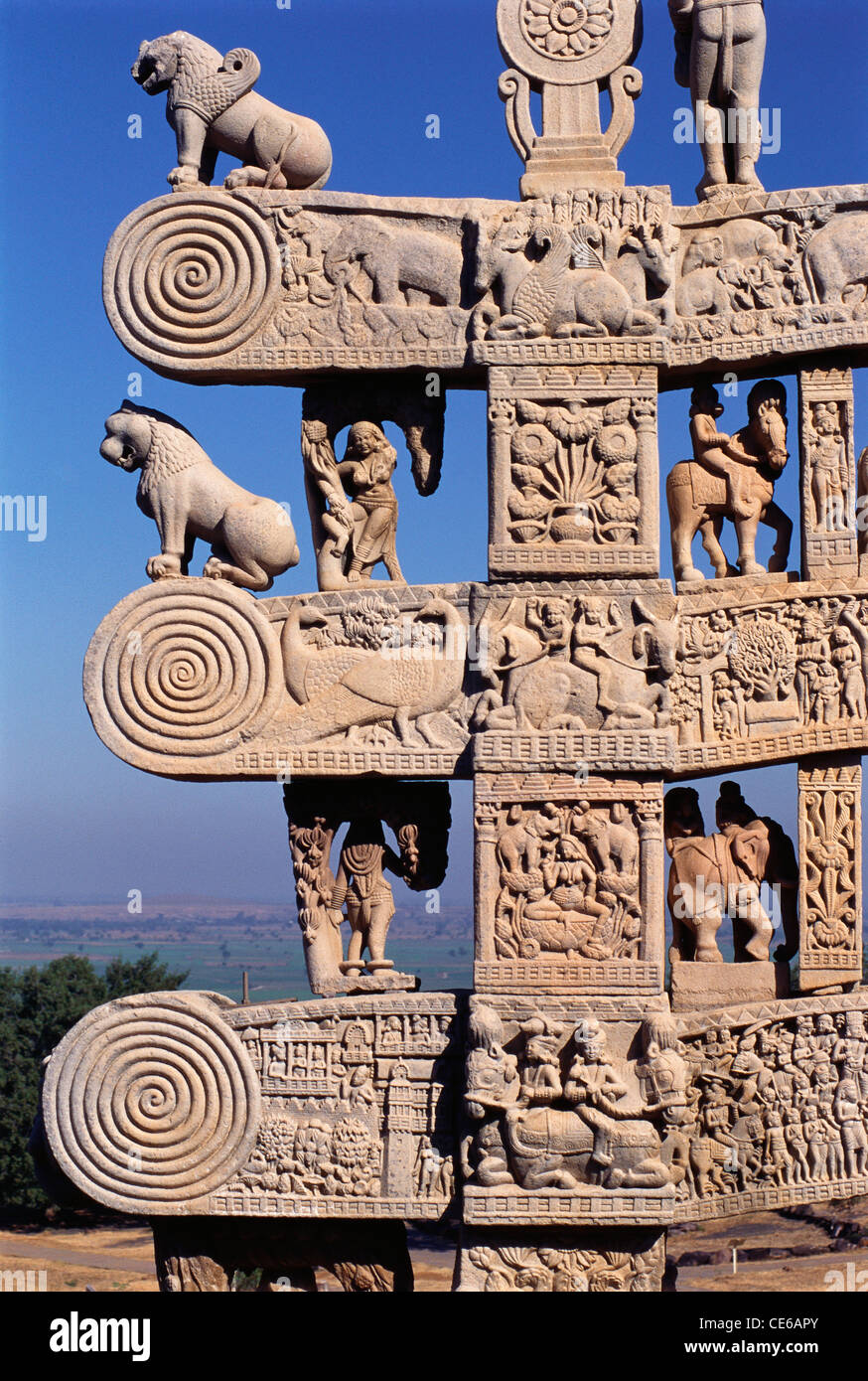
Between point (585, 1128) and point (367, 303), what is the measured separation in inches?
161

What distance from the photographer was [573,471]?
8.63 m

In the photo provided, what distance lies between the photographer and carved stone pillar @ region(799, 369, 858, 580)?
8.75 metres

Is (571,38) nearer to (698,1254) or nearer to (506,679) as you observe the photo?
(506,679)

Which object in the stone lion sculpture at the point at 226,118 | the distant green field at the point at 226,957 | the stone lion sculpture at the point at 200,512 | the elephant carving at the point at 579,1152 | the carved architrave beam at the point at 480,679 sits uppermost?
the stone lion sculpture at the point at 226,118

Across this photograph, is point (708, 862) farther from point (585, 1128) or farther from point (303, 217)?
point (303, 217)

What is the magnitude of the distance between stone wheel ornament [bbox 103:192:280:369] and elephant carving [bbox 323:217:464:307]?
34cm

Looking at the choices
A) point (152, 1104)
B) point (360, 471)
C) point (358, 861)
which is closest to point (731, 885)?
point (358, 861)

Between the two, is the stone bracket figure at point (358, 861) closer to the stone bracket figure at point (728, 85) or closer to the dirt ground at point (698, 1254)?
the stone bracket figure at point (728, 85)

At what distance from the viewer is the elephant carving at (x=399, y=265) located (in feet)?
28.7

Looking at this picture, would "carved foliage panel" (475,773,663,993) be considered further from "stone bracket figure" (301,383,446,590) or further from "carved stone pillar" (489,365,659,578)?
"stone bracket figure" (301,383,446,590)

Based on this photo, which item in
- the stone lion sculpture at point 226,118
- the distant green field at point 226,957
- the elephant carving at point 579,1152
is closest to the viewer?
the elephant carving at point 579,1152

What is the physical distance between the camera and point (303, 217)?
29.0ft

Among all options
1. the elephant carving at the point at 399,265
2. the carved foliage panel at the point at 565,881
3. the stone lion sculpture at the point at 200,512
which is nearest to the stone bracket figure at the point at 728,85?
the elephant carving at the point at 399,265

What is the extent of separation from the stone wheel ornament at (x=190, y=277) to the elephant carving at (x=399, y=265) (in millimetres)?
341
